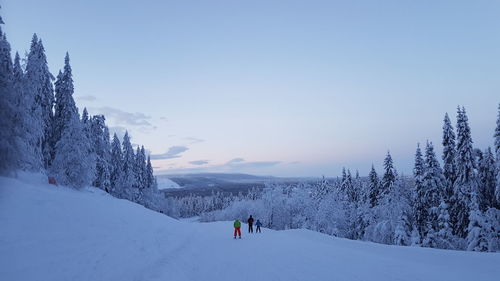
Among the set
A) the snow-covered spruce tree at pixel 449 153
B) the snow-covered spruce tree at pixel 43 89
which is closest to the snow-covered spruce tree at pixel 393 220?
the snow-covered spruce tree at pixel 449 153

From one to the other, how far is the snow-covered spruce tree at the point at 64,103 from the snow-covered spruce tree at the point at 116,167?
2027cm

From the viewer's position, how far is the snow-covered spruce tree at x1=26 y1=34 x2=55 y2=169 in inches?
1348

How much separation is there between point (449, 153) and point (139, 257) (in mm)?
36766

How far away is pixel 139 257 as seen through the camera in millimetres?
13109

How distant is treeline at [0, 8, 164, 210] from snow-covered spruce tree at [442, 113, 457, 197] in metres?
40.8

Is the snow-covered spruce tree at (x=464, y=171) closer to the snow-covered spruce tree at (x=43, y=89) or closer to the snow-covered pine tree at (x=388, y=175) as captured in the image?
the snow-covered pine tree at (x=388, y=175)

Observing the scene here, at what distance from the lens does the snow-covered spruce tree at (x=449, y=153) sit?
117ft

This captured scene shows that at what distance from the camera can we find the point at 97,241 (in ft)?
43.2

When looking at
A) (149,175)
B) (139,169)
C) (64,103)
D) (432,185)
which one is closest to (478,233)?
(432,185)

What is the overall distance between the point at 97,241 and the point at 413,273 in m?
12.8

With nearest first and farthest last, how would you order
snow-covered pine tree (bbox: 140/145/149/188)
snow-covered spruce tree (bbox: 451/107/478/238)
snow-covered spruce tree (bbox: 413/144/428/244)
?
snow-covered spruce tree (bbox: 451/107/478/238) < snow-covered spruce tree (bbox: 413/144/428/244) < snow-covered pine tree (bbox: 140/145/149/188)

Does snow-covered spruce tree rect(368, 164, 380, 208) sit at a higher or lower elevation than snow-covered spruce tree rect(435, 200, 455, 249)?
higher

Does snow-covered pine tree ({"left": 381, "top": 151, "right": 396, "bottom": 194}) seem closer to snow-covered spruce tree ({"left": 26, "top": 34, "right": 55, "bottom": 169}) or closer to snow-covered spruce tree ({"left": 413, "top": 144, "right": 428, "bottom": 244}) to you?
snow-covered spruce tree ({"left": 413, "top": 144, "right": 428, "bottom": 244})

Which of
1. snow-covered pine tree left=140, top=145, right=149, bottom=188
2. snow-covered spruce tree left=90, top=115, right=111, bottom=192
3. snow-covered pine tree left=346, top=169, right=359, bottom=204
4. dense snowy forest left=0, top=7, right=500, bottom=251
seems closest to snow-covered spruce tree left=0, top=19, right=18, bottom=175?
dense snowy forest left=0, top=7, right=500, bottom=251
